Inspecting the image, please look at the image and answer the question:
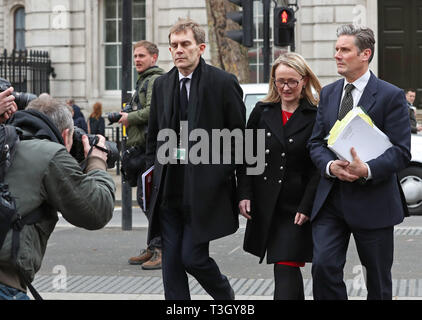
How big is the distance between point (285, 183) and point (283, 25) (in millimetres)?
9433

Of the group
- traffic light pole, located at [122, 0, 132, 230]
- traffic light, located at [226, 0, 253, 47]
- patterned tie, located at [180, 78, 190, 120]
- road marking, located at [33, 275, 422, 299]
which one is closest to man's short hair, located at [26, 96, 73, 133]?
patterned tie, located at [180, 78, 190, 120]

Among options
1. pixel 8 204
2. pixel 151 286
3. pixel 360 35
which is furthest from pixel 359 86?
pixel 151 286

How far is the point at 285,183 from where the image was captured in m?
5.13

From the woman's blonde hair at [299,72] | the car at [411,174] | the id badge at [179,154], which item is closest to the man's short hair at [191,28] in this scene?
the woman's blonde hair at [299,72]

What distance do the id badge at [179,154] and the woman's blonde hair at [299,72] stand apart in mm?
585

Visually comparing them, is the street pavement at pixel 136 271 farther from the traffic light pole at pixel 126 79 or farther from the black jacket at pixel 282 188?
the black jacket at pixel 282 188

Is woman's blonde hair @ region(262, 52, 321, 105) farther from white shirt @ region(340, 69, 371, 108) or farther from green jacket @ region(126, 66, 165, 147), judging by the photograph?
green jacket @ region(126, 66, 165, 147)

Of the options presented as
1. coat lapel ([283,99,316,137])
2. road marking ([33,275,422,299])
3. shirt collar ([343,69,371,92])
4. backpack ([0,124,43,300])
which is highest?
shirt collar ([343,69,371,92])

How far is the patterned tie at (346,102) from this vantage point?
4.84 metres

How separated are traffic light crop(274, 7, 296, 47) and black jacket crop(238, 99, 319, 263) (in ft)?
30.0

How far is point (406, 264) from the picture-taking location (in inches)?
308

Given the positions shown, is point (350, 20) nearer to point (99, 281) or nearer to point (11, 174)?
point (99, 281)

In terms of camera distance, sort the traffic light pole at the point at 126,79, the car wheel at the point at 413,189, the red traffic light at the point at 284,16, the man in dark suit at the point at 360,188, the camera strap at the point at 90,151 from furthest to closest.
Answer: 1. the red traffic light at the point at 284,16
2. the car wheel at the point at 413,189
3. the traffic light pole at the point at 126,79
4. the man in dark suit at the point at 360,188
5. the camera strap at the point at 90,151

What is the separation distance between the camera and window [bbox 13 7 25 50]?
92.2 ft
